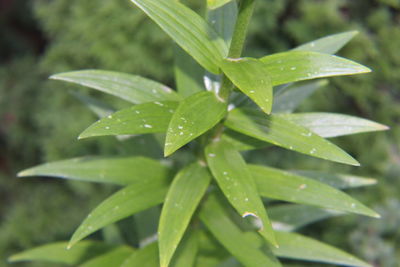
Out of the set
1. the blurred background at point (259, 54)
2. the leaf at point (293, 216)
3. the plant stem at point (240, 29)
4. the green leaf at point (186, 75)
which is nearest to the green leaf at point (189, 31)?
the plant stem at point (240, 29)

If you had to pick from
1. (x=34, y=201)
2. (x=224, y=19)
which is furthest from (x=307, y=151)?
(x=34, y=201)

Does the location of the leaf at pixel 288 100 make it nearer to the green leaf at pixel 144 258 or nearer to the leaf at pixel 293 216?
the leaf at pixel 293 216

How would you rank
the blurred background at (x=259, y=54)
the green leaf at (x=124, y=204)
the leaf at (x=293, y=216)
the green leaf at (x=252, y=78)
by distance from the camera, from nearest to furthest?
the green leaf at (x=252, y=78), the green leaf at (x=124, y=204), the leaf at (x=293, y=216), the blurred background at (x=259, y=54)

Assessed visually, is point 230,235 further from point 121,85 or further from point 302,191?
point 121,85

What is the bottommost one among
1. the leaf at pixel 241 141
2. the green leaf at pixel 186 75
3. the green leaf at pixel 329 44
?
the leaf at pixel 241 141

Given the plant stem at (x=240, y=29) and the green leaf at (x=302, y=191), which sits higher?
the plant stem at (x=240, y=29)

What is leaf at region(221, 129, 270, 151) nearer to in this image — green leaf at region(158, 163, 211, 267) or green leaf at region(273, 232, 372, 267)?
green leaf at region(158, 163, 211, 267)

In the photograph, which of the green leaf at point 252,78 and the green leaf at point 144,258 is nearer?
the green leaf at point 252,78

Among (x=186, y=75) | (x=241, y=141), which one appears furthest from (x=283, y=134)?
(x=186, y=75)
